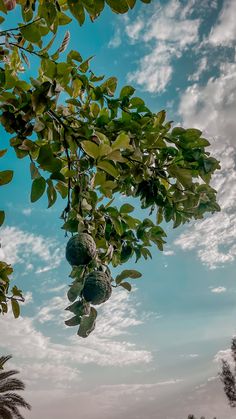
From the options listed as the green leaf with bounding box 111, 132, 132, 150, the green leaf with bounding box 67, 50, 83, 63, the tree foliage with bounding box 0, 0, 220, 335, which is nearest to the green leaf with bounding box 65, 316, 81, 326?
the tree foliage with bounding box 0, 0, 220, 335

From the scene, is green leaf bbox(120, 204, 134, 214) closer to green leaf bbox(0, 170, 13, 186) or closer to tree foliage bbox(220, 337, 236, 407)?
green leaf bbox(0, 170, 13, 186)

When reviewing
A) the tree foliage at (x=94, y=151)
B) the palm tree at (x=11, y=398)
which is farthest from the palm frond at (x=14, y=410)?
the tree foliage at (x=94, y=151)

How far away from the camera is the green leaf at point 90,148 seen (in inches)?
68.6

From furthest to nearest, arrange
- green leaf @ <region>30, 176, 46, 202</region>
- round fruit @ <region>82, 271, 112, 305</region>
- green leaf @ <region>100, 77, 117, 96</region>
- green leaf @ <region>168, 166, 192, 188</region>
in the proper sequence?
green leaf @ <region>100, 77, 117, 96</region> → green leaf @ <region>168, 166, 192, 188</region> → green leaf @ <region>30, 176, 46, 202</region> → round fruit @ <region>82, 271, 112, 305</region>

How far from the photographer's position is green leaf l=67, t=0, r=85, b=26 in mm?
1943

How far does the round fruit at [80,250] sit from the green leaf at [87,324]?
30cm

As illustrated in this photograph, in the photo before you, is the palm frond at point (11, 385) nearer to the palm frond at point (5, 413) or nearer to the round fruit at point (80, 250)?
the palm frond at point (5, 413)

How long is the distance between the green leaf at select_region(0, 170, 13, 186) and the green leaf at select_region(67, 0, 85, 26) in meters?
0.92

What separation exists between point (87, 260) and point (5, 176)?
0.66 meters

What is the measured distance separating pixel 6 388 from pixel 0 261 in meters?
21.3

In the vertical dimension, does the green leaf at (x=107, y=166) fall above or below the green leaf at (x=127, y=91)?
below

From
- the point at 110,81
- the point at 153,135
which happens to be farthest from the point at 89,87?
the point at 153,135

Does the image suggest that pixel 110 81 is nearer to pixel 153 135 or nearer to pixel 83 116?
pixel 83 116

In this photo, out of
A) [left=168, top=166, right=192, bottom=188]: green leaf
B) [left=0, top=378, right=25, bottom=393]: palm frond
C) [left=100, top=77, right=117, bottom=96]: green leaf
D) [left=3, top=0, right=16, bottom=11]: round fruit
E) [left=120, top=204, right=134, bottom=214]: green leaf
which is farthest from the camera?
[left=0, top=378, right=25, bottom=393]: palm frond
